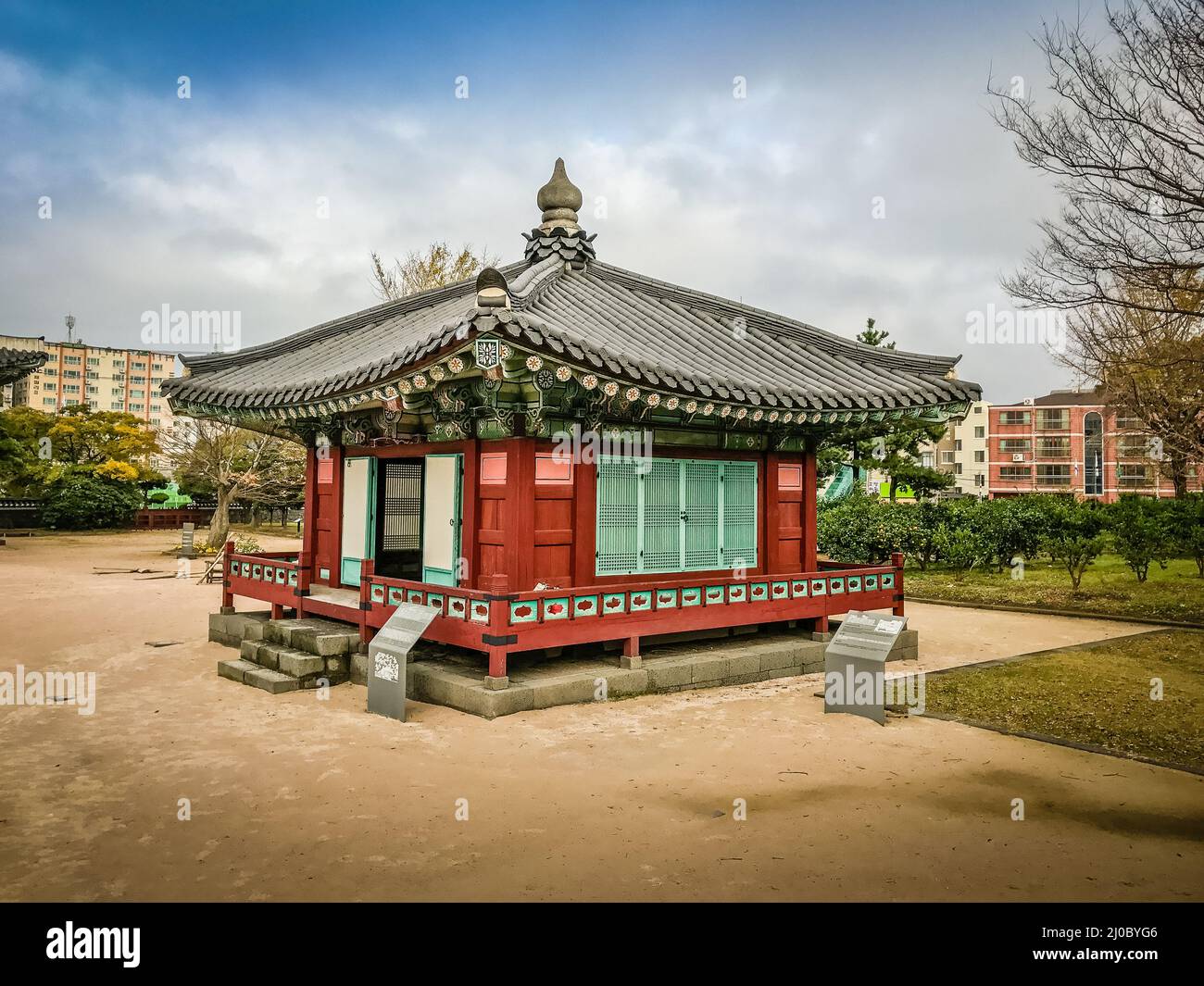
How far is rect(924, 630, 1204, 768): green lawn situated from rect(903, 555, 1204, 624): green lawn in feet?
13.5

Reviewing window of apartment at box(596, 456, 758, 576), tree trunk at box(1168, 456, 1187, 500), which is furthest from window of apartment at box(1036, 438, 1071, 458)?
window of apartment at box(596, 456, 758, 576)

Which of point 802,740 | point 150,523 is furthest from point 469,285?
point 150,523

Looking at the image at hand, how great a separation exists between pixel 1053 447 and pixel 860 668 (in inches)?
2616

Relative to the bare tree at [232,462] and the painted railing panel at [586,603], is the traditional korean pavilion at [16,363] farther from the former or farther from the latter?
the bare tree at [232,462]

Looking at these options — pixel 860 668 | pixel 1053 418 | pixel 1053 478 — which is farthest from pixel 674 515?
pixel 1053 418

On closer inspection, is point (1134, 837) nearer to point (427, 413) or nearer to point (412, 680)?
point (412, 680)

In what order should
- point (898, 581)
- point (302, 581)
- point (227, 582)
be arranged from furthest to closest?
point (227, 582), point (898, 581), point (302, 581)

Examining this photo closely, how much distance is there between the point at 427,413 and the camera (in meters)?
10.5

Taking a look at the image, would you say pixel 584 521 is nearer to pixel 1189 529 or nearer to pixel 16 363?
pixel 16 363

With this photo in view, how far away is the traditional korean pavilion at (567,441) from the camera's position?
28.0 ft

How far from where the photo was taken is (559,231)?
13.0 metres

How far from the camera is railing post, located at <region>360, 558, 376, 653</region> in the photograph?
964 centimetres

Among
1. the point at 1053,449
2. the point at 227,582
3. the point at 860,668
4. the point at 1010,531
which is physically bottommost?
the point at 860,668

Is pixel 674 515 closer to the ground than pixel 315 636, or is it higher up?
higher up
